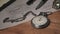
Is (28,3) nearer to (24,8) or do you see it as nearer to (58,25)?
(24,8)

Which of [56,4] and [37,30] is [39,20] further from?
[56,4]

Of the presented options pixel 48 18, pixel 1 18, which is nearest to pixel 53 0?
pixel 48 18

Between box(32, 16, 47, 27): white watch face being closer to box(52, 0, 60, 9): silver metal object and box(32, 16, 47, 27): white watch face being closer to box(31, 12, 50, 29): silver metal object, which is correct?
box(31, 12, 50, 29): silver metal object

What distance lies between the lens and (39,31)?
0.78 metres

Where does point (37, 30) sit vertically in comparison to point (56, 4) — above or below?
below

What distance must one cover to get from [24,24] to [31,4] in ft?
0.57

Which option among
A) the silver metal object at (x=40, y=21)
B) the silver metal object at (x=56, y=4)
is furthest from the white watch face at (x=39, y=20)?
the silver metal object at (x=56, y=4)

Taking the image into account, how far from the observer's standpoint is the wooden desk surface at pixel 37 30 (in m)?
0.77

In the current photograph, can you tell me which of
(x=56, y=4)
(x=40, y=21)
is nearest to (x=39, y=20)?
(x=40, y=21)

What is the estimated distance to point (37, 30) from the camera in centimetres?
79

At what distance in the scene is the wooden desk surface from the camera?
2.52ft

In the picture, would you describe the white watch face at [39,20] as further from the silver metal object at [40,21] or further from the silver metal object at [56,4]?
the silver metal object at [56,4]

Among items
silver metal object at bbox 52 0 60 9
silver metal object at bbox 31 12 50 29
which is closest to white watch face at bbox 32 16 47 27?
silver metal object at bbox 31 12 50 29

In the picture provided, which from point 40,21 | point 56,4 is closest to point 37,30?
point 40,21
